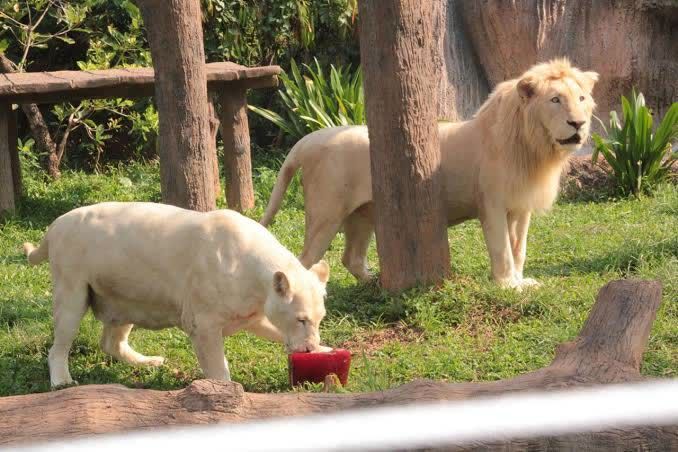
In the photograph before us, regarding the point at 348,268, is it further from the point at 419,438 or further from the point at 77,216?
the point at 419,438

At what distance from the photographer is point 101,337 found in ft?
20.2

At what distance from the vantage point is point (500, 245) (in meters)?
6.90

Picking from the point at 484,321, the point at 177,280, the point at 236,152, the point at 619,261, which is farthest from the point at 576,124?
the point at 236,152

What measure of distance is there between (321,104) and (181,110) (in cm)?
487

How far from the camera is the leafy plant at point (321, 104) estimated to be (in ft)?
38.1

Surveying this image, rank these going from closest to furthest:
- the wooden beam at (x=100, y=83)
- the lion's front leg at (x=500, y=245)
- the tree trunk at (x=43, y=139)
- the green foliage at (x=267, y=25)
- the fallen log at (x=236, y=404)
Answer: the fallen log at (x=236, y=404)
the lion's front leg at (x=500, y=245)
the wooden beam at (x=100, y=83)
the tree trunk at (x=43, y=139)
the green foliage at (x=267, y=25)

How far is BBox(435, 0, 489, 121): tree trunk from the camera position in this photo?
11.6 m

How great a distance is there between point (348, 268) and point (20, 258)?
292 centimetres

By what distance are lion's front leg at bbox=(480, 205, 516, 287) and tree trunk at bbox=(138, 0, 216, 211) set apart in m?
1.82

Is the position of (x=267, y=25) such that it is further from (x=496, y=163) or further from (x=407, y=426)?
(x=407, y=426)

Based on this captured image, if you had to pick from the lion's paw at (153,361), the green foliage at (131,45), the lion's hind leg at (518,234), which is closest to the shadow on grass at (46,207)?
the green foliage at (131,45)

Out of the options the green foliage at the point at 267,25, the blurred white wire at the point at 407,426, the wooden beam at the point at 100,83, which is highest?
the green foliage at the point at 267,25

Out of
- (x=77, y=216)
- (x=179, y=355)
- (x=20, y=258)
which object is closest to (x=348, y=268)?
(x=179, y=355)

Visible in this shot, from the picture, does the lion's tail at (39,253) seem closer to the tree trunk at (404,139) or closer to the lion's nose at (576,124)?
the tree trunk at (404,139)
